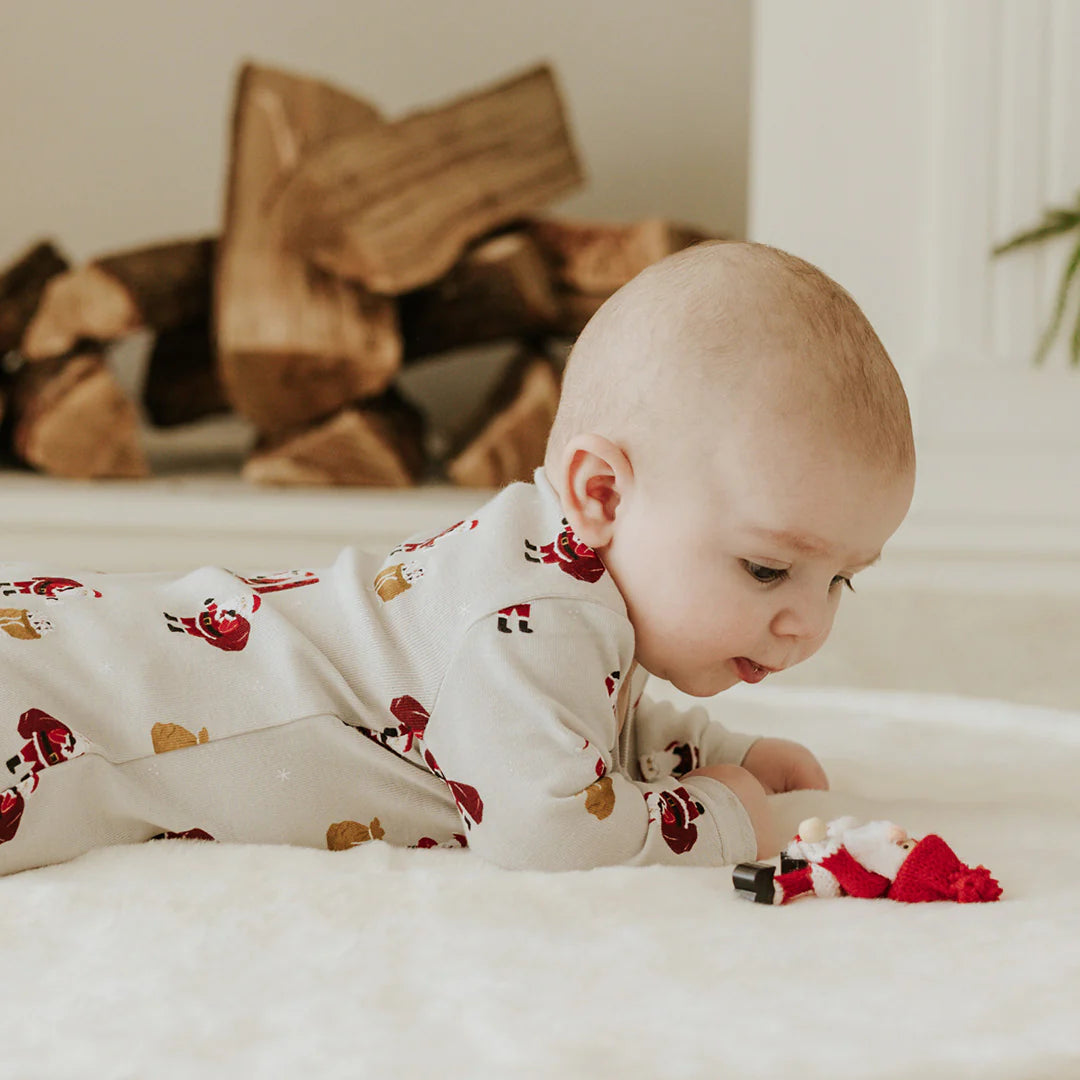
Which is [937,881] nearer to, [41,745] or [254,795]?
[254,795]

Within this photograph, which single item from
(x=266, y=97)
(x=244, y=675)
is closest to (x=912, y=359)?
(x=266, y=97)

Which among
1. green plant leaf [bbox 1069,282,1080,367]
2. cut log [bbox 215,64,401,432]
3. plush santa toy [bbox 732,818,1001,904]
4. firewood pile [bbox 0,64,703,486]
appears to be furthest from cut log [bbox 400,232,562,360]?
plush santa toy [bbox 732,818,1001,904]

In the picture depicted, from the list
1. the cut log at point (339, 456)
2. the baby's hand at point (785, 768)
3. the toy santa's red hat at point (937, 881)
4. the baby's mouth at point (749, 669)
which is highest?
the baby's mouth at point (749, 669)

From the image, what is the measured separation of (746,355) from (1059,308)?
42.4 inches

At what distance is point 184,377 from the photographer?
2.25 meters

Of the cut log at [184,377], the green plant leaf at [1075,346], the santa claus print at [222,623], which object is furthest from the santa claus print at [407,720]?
the cut log at [184,377]

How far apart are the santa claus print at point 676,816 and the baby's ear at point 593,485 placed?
0.15 meters

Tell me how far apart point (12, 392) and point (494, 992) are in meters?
1.75

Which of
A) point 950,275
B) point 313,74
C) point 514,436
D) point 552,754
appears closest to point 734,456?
point 552,754

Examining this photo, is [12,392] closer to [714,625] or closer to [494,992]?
[714,625]

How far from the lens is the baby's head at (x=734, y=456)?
774 mm

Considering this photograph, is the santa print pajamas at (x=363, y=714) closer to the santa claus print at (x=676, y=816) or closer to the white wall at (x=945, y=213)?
the santa claus print at (x=676, y=816)

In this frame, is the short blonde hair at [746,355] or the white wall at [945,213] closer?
the short blonde hair at [746,355]

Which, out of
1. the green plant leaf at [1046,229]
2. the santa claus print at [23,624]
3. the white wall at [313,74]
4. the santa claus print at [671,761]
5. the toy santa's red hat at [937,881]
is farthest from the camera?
the white wall at [313,74]
